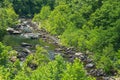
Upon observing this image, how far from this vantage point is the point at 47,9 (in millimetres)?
169625

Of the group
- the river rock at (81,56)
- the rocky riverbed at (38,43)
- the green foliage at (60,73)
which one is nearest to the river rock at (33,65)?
the rocky riverbed at (38,43)

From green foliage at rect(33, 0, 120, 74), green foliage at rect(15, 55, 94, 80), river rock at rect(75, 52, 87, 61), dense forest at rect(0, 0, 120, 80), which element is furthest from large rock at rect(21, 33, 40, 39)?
green foliage at rect(15, 55, 94, 80)

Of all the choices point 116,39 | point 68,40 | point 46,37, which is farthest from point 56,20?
point 116,39

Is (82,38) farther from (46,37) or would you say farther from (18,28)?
(18,28)

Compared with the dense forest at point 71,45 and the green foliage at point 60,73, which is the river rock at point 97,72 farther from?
the green foliage at point 60,73

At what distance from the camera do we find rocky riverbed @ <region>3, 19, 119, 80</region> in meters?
89.7

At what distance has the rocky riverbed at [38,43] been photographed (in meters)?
89.7

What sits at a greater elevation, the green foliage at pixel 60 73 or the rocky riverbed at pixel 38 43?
the green foliage at pixel 60 73

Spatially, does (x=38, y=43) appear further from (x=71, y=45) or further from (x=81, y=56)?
(x=81, y=56)

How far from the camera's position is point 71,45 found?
112 m

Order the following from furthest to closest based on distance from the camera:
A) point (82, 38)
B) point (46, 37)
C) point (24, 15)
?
point (24, 15) → point (46, 37) → point (82, 38)

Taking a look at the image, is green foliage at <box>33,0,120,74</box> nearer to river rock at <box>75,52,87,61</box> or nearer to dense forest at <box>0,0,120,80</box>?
dense forest at <box>0,0,120,80</box>

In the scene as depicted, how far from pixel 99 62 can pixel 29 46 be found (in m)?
30.3

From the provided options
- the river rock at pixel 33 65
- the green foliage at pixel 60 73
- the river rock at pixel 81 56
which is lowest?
the river rock at pixel 81 56
